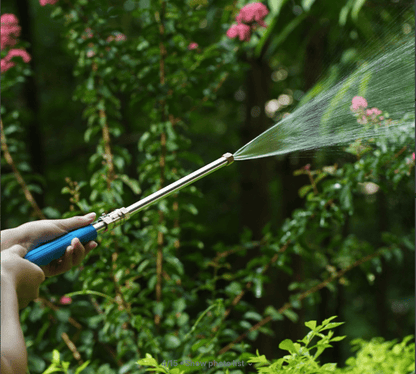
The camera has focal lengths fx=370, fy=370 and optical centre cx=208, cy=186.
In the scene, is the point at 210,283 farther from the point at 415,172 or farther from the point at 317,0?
the point at 317,0

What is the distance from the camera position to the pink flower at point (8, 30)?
2168mm

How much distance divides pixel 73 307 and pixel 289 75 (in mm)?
4111

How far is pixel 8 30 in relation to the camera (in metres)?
2.18

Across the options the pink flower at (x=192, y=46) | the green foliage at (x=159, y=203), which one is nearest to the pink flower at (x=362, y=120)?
the green foliage at (x=159, y=203)

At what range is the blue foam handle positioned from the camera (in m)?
1.06

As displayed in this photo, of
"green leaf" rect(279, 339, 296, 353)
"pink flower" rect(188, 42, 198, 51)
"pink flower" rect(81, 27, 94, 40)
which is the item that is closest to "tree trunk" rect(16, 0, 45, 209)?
"pink flower" rect(81, 27, 94, 40)

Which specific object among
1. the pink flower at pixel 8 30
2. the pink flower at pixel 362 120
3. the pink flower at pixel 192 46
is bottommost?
the pink flower at pixel 362 120

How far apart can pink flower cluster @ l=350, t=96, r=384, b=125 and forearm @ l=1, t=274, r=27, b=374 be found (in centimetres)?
152

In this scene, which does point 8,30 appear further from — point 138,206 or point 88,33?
point 138,206

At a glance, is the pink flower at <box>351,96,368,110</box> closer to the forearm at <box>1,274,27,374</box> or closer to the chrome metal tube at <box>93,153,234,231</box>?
the chrome metal tube at <box>93,153,234,231</box>

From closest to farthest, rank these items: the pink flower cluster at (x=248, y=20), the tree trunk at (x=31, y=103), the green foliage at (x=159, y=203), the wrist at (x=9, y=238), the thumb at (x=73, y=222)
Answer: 1. the wrist at (x=9, y=238)
2. the thumb at (x=73, y=222)
3. the green foliage at (x=159, y=203)
4. the pink flower cluster at (x=248, y=20)
5. the tree trunk at (x=31, y=103)

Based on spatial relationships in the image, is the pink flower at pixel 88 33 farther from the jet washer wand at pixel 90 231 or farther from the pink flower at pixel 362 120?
the pink flower at pixel 362 120

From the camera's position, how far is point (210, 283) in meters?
1.99

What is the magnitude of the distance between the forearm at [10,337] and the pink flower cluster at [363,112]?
59.9 inches
